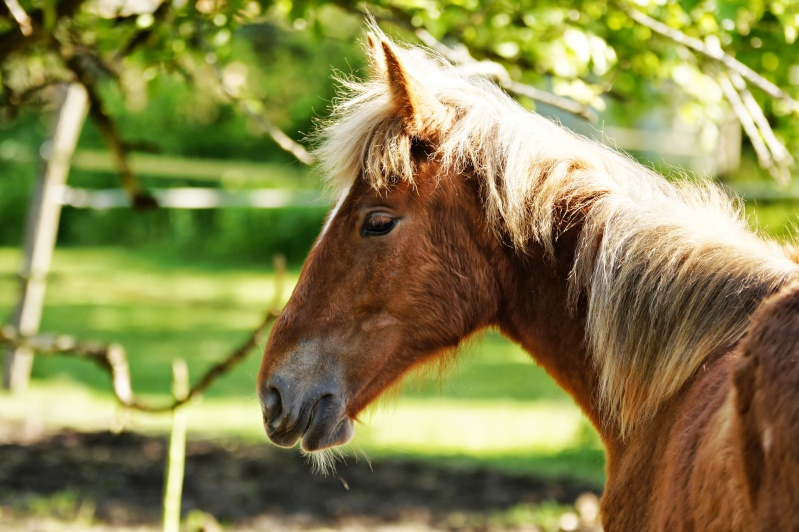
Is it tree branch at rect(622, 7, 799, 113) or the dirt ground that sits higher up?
tree branch at rect(622, 7, 799, 113)

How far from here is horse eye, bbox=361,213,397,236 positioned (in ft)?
7.95

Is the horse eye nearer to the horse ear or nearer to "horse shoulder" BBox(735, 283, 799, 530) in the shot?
the horse ear

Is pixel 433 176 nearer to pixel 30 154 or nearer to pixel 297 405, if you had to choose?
pixel 297 405

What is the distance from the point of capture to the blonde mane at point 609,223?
210cm

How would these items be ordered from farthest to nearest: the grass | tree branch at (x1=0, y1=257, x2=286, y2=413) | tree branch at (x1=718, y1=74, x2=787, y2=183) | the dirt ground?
the grass → the dirt ground → tree branch at (x1=0, y1=257, x2=286, y2=413) → tree branch at (x1=718, y1=74, x2=787, y2=183)

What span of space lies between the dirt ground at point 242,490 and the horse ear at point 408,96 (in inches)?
111

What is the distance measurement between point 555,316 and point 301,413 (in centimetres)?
76

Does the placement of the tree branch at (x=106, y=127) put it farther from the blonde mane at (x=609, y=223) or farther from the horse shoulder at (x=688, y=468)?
the horse shoulder at (x=688, y=468)

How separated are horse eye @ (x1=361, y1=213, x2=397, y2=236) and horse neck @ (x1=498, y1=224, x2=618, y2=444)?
0.34 meters

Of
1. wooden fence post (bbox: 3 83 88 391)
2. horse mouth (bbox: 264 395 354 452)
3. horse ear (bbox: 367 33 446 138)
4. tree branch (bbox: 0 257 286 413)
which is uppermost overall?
horse ear (bbox: 367 33 446 138)

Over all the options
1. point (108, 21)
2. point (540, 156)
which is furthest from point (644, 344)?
point (108, 21)

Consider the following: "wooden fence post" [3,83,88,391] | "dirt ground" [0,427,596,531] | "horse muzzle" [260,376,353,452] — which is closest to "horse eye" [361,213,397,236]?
"horse muzzle" [260,376,353,452]

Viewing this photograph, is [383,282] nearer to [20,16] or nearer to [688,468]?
[688,468]

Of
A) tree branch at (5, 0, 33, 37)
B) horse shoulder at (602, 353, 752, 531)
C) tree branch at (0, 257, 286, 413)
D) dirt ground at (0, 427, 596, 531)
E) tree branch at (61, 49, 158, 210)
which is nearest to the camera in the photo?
horse shoulder at (602, 353, 752, 531)
